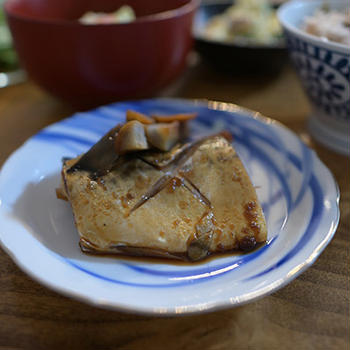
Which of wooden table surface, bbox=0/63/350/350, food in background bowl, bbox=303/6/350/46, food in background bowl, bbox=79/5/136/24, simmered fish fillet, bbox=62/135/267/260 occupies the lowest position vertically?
wooden table surface, bbox=0/63/350/350

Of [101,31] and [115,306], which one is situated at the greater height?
[101,31]

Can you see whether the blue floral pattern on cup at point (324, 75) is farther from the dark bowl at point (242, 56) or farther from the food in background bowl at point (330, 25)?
the dark bowl at point (242, 56)

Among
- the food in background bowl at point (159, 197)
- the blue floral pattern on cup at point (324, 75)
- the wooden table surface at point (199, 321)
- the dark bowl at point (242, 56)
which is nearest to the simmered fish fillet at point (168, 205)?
the food in background bowl at point (159, 197)

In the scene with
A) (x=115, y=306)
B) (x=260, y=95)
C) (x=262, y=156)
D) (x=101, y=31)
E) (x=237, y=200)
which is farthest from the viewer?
(x=260, y=95)

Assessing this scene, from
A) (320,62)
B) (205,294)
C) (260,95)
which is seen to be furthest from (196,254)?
(260,95)

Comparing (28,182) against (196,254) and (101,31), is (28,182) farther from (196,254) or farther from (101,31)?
(101,31)

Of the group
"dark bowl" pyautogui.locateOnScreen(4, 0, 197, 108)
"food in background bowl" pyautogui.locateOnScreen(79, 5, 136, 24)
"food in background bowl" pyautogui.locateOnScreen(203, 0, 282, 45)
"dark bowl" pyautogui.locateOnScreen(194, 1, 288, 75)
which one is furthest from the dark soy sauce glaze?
"food in background bowl" pyautogui.locateOnScreen(203, 0, 282, 45)

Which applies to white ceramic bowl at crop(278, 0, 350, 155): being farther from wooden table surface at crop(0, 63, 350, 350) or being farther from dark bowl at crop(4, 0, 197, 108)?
wooden table surface at crop(0, 63, 350, 350)
